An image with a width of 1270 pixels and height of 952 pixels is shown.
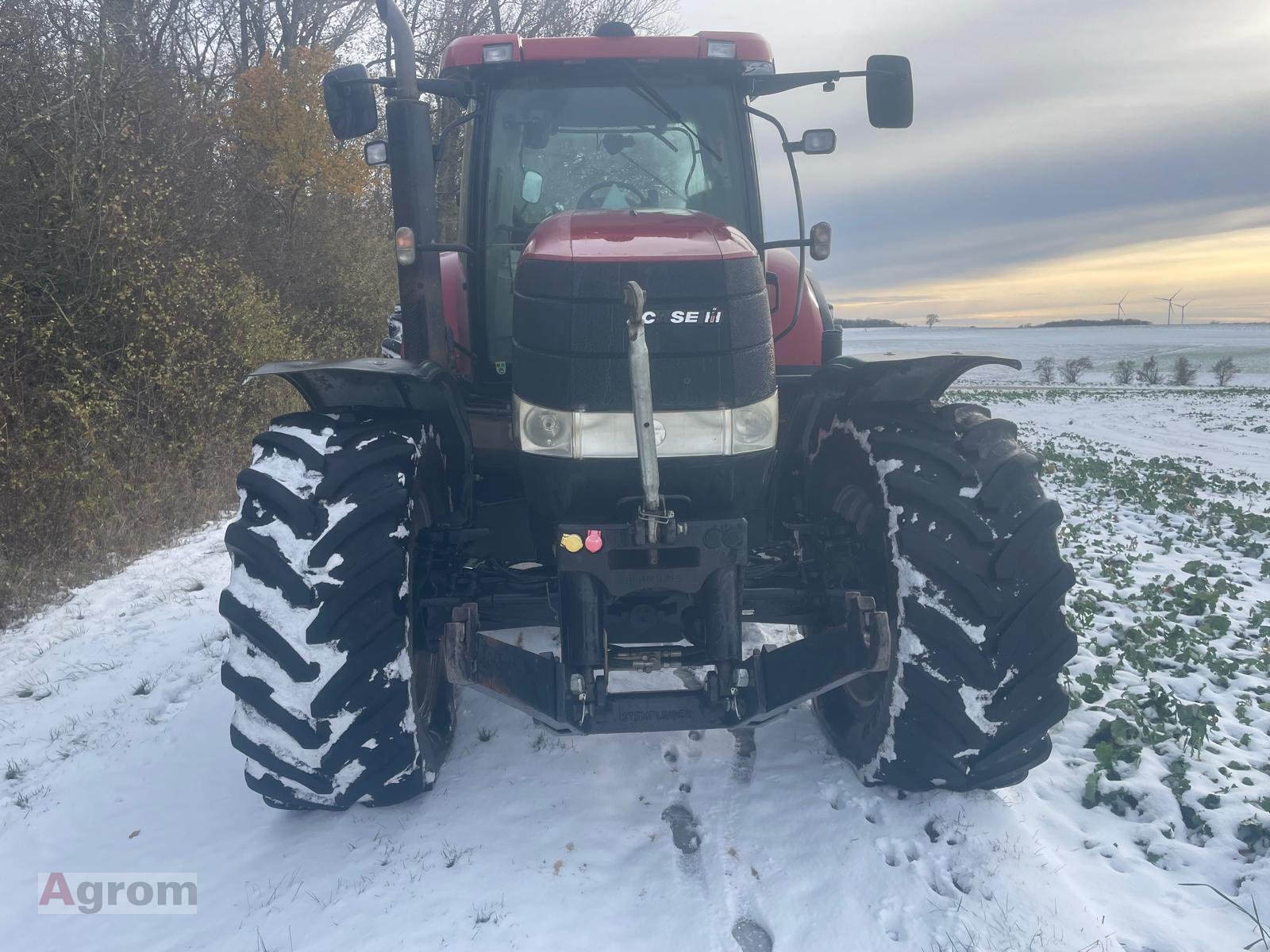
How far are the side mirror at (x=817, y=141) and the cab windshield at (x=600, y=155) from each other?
0.85 ft

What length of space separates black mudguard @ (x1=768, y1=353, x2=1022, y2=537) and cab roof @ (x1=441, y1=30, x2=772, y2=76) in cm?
151

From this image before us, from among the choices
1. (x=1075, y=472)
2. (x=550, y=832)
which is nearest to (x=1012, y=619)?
(x=550, y=832)

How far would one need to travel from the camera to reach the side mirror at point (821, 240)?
354 cm

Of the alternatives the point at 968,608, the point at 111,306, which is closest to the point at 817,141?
the point at 968,608

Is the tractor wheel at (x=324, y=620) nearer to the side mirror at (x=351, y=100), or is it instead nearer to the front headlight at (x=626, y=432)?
the front headlight at (x=626, y=432)

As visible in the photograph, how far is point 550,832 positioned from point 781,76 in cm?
321

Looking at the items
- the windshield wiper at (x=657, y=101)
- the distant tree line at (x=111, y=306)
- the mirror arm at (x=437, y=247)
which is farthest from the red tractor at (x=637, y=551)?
the distant tree line at (x=111, y=306)

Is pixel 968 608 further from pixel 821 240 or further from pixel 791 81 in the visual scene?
pixel 791 81

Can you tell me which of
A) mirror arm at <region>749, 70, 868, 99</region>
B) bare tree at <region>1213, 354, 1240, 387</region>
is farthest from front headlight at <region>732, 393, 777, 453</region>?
bare tree at <region>1213, 354, 1240, 387</region>

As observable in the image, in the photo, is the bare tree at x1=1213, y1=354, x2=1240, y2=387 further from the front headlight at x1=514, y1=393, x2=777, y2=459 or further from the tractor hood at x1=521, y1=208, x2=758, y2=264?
the front headlight at x1=514, y1=393, x2=777, y2=459

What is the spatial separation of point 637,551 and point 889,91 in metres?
2.19

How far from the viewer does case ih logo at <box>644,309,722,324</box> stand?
260cm

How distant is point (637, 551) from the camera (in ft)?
8.61

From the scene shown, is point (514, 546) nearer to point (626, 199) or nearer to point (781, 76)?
point (626, 199)
